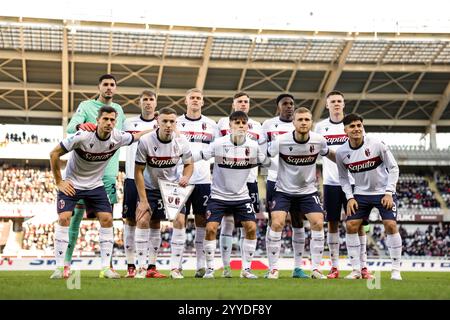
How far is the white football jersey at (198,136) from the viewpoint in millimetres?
10078

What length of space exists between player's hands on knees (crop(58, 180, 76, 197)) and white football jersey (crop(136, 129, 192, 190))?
1017 millimetres

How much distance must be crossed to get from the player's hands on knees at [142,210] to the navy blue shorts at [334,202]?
312 cm

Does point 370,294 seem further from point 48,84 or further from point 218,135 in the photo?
point 48,84

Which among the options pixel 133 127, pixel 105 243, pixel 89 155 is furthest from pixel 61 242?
pixel 133 127

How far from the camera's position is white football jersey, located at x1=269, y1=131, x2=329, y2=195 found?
953 centimetres

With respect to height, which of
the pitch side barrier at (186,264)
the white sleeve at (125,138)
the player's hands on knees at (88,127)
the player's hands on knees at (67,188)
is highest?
the player's hands on knees at (88,127)

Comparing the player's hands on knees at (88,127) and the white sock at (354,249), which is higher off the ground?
the player's hands on knees at (88,127)

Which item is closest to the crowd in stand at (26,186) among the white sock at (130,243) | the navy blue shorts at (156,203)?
the white sock at (130,243)

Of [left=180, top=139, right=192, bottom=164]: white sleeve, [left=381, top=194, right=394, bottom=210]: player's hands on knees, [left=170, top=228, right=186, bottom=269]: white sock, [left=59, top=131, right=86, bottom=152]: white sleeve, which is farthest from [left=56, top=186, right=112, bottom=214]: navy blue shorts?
[left=381, top=194, right=394, bottom=210]: player's hands on knees

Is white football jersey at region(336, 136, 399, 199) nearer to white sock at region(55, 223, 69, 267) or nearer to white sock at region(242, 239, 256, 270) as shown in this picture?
white sock at region(242, 239, 256, 270)

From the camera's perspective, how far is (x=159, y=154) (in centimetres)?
928

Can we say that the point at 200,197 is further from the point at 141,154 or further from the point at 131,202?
the point at 141,154

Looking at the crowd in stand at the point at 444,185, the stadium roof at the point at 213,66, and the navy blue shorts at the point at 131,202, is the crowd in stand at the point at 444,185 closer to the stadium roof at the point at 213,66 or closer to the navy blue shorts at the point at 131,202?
the stadium roof at the point at 213,66

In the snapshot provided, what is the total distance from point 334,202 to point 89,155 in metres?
4.09
